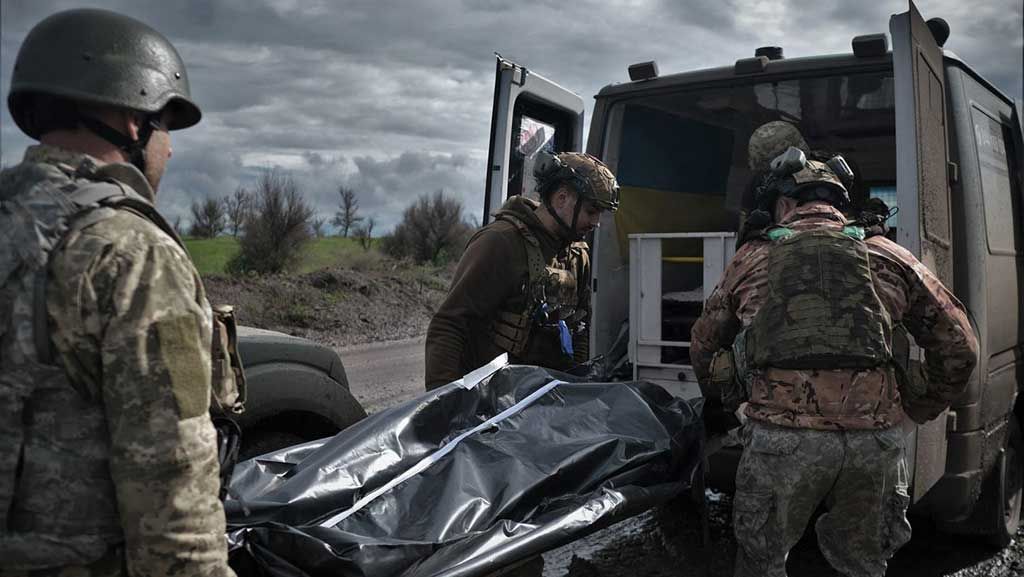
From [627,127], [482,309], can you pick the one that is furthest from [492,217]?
[627,127]

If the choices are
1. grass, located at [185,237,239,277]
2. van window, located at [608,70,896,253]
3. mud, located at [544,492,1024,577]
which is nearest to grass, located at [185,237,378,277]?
grass, located at [185,237,239,277]

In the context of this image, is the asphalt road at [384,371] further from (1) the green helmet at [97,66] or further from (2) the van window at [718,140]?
(1) the green helmet at [97,66]

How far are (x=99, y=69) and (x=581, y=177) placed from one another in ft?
8.03

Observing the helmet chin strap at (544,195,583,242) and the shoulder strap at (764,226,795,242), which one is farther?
the helmet chin strap at (544,195,583,242)

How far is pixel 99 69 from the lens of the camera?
5.68 ft

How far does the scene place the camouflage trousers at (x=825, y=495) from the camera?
277 cm

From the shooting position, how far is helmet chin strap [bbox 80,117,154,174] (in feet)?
5.75

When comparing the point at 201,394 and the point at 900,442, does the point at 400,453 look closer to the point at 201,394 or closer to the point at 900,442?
the point at 201,394

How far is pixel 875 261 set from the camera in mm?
2869

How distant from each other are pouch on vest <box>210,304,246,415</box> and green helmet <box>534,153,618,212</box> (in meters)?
2.20

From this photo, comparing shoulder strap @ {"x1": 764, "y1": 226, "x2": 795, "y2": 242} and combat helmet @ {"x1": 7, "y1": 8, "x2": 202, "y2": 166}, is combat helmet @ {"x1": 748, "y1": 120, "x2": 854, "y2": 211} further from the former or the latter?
combat helmet @ {"x1": 7, "y1": 8, "x2": 202, "y2": 166}

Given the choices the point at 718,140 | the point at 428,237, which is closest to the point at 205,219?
the point at 428,237

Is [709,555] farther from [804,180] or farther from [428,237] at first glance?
[428,237]

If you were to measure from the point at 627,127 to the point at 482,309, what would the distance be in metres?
1.73
